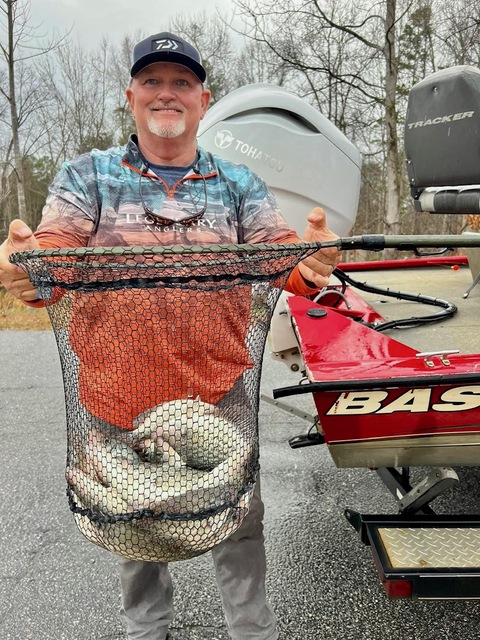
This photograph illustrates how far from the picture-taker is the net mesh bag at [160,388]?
1298mm

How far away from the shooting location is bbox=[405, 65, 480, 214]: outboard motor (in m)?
2.90

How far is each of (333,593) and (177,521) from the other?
1.28 metres

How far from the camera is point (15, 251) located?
1364 mm

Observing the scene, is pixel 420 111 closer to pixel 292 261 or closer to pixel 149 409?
pixel 292 261

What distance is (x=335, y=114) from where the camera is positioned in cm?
1648

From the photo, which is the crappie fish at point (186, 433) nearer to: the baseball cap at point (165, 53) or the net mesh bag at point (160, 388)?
the net mesh bag at point (160, 388)

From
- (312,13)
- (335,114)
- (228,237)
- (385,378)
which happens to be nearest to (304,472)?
(385,378)

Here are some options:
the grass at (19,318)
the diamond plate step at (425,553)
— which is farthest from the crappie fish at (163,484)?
the grass at (19,318)

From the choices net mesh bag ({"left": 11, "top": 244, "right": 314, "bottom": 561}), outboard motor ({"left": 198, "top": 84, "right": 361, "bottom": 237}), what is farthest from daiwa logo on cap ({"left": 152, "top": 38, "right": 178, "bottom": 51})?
outboard motor ({"left": 198, "top": 84, "right": 361, "bottom": 237})

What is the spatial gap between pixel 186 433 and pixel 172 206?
68 centimetres

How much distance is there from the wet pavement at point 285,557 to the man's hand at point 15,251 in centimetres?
137

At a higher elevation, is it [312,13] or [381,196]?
[312,13]

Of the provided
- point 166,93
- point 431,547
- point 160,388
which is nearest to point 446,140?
point 166,93

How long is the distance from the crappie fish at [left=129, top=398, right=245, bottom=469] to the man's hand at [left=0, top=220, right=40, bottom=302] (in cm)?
43
